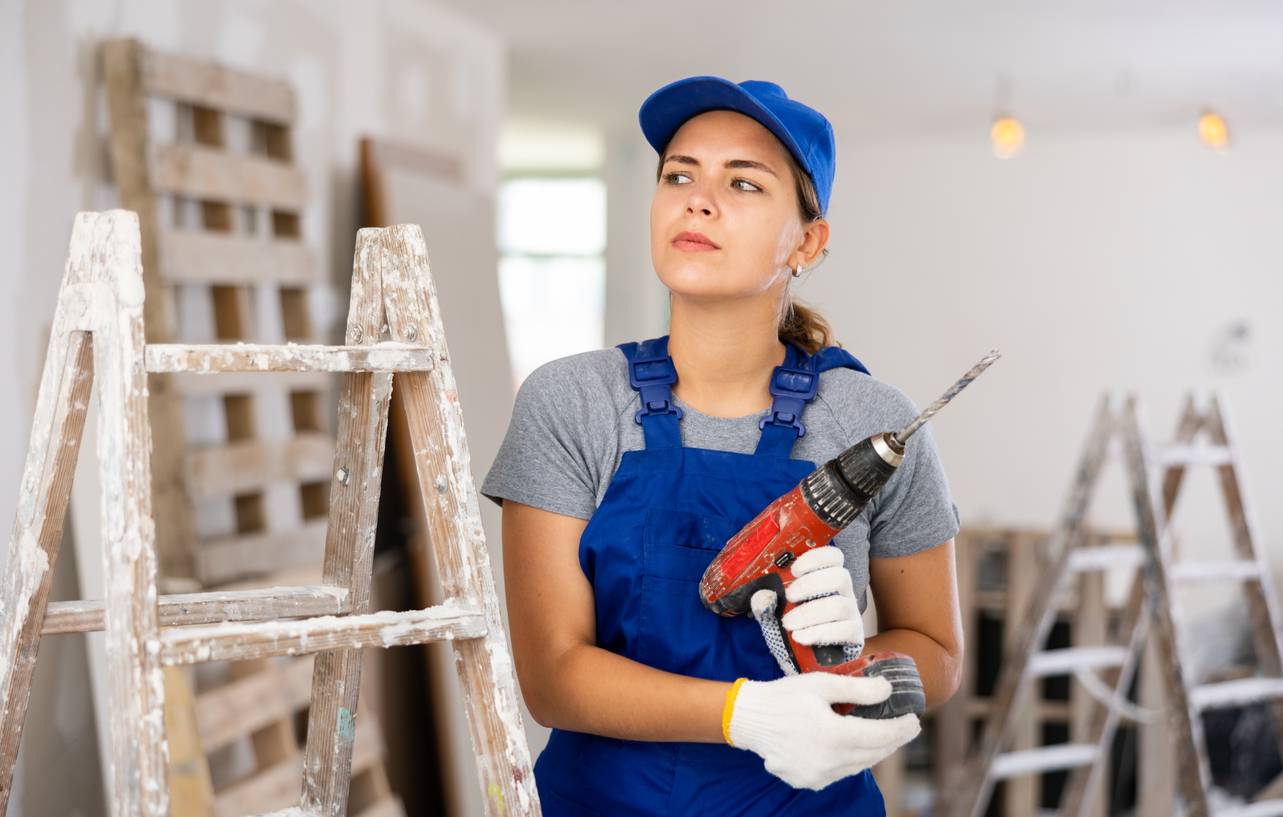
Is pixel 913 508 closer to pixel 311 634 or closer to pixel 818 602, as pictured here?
pixel 818 602

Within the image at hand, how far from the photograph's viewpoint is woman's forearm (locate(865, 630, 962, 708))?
1.61 m

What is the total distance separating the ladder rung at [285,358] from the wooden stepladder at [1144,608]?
3.21 m

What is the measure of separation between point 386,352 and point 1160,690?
4.41 meters

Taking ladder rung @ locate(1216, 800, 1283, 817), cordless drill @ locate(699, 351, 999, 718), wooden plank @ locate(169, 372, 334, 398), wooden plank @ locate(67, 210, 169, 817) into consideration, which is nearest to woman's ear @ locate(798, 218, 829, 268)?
cordless drill @ locate(699, 351, 999, 718)

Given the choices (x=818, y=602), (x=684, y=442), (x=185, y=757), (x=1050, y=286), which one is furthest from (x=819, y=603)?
(x=1050, y=286)

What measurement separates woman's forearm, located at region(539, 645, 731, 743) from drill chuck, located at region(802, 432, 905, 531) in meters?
0.21

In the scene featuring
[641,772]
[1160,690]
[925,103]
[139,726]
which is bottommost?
[1160,690]

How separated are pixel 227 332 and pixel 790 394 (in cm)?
218

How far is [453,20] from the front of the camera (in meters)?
4.75

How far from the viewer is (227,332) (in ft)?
11.1

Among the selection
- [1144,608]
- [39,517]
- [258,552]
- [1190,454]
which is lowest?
[1144,608]

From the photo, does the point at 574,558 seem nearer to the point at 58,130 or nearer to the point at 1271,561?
the point at 58,130

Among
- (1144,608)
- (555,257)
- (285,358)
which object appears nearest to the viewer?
(285,358)

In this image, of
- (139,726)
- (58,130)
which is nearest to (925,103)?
(58,130)
